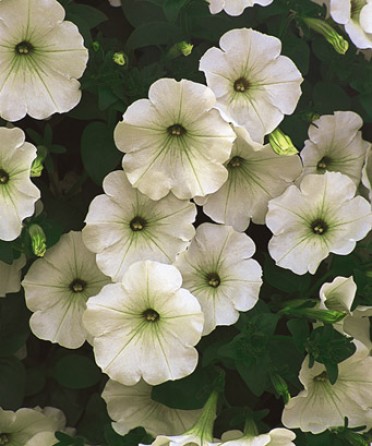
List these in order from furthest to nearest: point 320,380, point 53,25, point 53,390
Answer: point 53,390, point 320,380, point 53,25

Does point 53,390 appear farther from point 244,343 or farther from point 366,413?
point 366,413

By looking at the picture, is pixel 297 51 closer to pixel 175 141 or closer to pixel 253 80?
pixel 253 80

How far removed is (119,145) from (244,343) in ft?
0.90

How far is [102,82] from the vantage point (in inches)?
38.6

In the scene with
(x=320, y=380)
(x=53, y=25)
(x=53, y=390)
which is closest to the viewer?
(x=53, y=25)

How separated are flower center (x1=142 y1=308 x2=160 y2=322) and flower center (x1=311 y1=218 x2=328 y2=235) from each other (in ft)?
0.77

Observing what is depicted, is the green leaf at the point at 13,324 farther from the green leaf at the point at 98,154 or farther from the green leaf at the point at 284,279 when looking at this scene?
the green leaf at the point at 284,279

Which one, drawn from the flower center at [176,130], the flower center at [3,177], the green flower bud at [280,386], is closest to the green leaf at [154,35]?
the flower center at [176,130]

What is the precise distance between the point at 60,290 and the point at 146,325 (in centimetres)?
14

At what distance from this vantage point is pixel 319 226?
1.04 m

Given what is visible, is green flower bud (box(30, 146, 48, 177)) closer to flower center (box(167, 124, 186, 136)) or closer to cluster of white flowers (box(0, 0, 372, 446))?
cluster of white flowers (box(0, 0, 372, 446))

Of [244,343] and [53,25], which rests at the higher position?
[53,25]

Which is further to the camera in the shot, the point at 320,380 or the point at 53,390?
the point at 53,390

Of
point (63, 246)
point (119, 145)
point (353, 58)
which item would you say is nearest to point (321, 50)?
point (353, 58)
